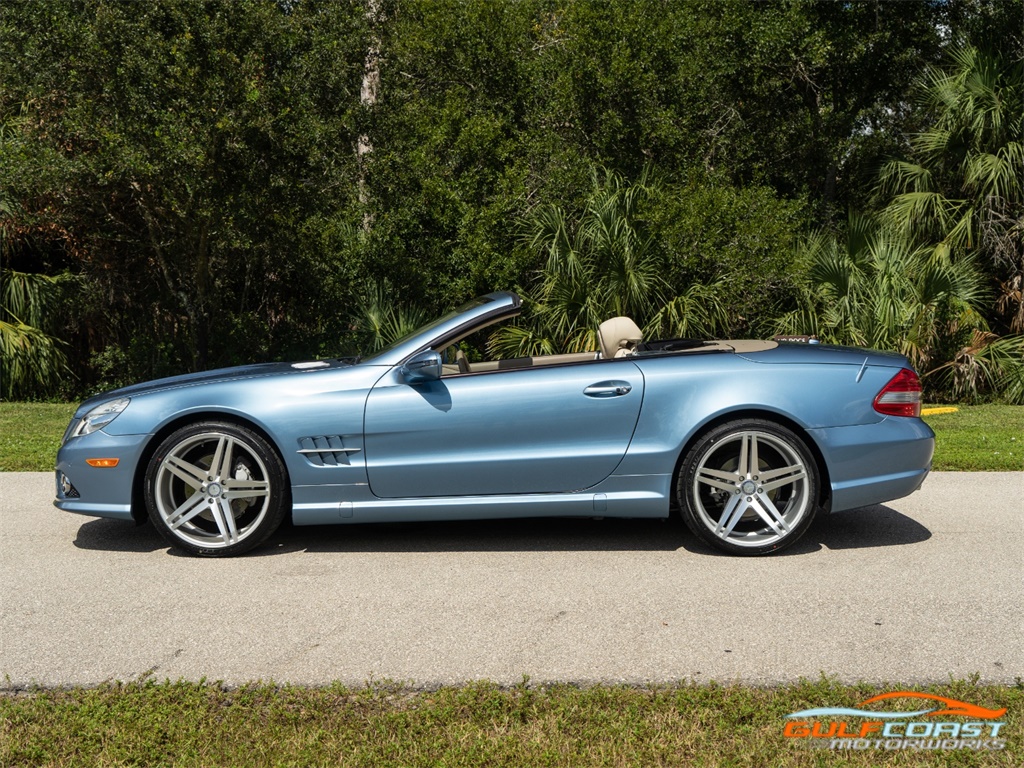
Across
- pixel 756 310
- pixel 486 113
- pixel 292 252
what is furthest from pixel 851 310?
pixel 292 252

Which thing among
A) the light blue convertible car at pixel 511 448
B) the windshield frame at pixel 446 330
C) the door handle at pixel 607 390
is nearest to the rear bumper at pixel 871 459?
the light blue convertible car at pixel 511 448

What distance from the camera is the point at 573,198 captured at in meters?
14.9

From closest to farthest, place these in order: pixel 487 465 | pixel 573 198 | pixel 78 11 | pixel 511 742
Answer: pixel 511 742
pixel 487 465
pixel 78 11
pixel 573 198

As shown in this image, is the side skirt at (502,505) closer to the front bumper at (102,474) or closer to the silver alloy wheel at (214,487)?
the silver alloy wheel at (214,487)

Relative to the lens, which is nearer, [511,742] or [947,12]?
[511,742]

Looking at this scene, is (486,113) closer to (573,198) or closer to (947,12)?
(573,198)

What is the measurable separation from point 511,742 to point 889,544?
132 inches

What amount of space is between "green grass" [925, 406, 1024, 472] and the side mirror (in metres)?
4.57

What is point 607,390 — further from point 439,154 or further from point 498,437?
point 439,154

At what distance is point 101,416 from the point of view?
5.84 meters

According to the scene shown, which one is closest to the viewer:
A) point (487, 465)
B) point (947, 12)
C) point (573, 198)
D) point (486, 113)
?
point (487, 465)

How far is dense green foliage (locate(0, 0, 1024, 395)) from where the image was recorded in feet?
41.3

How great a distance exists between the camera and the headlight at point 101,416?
5809 millimetres

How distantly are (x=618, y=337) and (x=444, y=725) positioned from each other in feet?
10.7
